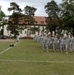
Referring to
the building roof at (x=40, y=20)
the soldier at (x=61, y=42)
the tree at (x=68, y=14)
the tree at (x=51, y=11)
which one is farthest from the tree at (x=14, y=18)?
the soldier at (x=61, y=42)

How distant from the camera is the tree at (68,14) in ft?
287

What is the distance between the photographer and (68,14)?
291 feet

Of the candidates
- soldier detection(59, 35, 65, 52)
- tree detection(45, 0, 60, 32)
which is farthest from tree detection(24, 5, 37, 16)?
soldier detection(59, 35, 65, 52)

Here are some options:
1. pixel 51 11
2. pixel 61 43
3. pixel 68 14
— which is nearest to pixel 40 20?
pixel 51 11

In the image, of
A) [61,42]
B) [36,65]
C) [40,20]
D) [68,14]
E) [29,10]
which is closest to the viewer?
[36,65]

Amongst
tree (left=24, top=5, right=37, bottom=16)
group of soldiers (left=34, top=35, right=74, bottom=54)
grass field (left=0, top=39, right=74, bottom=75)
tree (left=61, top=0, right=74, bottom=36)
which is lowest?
grass field (left=0, top=39, right=74, bottom=75)

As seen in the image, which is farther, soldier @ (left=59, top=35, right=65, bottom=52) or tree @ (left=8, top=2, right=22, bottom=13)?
tree @ (left=8, top=2, right=22, bottom=13)

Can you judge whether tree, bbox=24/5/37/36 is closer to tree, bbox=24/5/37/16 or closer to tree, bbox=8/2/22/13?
tree, bbox=24/5/37/16

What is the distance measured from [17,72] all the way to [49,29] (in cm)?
11011

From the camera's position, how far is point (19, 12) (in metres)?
130

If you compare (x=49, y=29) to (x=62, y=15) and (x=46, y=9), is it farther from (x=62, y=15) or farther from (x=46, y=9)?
(x=62, y=15)

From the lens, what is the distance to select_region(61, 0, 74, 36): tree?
87375 mm

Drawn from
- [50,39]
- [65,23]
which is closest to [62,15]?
[65,23]

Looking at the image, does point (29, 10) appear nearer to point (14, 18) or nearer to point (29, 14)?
point (29, 14)
